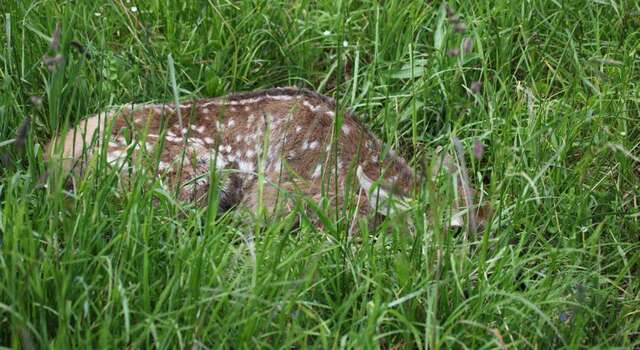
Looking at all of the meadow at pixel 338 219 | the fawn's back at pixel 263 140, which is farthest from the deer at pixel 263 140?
the meadow at pixel 338 219

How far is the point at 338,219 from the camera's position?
4.38 m

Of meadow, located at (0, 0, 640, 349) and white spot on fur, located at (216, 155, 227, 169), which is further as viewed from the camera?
white spot on fur, located at (216, 155, 227, 169)

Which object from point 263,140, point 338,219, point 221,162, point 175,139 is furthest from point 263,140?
point 338,219

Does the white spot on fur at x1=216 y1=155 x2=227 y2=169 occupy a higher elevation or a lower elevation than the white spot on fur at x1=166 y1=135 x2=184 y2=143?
lower

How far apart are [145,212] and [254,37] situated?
7.07 feet

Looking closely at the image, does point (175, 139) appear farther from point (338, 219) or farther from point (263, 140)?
point (338, 219)

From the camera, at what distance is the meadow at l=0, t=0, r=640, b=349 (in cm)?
366

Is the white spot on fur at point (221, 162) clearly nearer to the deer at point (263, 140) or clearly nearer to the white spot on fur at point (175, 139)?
the deer at point (263, 140)

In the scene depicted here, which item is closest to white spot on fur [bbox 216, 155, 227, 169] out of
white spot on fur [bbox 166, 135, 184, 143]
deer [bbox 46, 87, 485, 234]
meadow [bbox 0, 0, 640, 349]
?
deer [bbox 46, 87, 485, 234]

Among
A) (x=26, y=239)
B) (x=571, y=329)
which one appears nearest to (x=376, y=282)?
(x=571, y=329)

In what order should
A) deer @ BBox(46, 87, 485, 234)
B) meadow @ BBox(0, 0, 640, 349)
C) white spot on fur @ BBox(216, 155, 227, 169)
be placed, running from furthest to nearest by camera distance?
1. white spot on fur @ BBox(216, 155, 227, 169)
2. deer @ BBox(46, 87, 485, 234)
3. meadow @ BBox(0, 0, 640, 349)

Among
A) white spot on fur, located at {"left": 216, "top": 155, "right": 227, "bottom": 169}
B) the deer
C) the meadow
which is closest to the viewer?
the meadow

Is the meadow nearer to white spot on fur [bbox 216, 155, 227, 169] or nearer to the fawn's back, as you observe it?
the fawn's back

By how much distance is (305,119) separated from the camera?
5668mm
